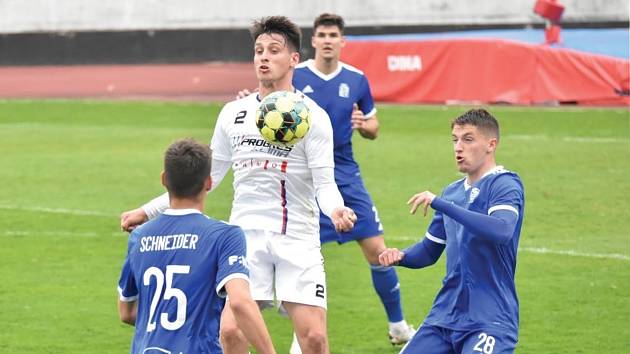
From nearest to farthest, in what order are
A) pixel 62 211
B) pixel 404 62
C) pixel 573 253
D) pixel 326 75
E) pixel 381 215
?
pixel 326 75 → pixel 573 253 → pixel 381 215 → pixel 62 211 → pixel 404 62

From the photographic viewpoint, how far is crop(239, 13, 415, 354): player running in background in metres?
11.2

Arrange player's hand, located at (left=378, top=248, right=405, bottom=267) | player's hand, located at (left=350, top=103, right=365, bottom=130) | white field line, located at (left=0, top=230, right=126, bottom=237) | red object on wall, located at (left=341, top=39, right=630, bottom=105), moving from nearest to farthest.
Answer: player's hand, located at (left=378, top=248, right=405, bottom=267) → player's hand, located at (left=350, top=103, right=365, bottom=130) → white field line, located at (left=0, top=230, right=126, bottom=237) → red object on wall, located at (left=341, top=39, right=630, bottom=105)

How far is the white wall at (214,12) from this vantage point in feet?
143

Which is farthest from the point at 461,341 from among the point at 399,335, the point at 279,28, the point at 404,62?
the point at 404,62

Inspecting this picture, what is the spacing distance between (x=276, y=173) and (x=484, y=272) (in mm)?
1661

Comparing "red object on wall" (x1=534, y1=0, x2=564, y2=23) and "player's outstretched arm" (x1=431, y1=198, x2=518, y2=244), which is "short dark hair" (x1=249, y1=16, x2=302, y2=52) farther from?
"red object on wall" (x1=534, y1=0, x2=564, y2=23)

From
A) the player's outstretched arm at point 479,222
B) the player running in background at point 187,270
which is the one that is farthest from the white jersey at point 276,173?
the player running in background at point 187,270

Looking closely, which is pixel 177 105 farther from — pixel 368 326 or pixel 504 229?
pixel 504 229

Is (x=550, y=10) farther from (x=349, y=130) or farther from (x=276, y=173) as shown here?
(x=276, y=173)

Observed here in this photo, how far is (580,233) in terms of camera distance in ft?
52.6

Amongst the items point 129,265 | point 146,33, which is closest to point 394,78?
point 146,33

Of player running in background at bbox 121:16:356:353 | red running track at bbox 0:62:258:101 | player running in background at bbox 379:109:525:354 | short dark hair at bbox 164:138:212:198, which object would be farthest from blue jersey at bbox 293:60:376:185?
red running track at bbox 0:62:258:101

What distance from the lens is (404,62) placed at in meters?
30.5

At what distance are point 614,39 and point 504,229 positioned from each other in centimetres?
2385
